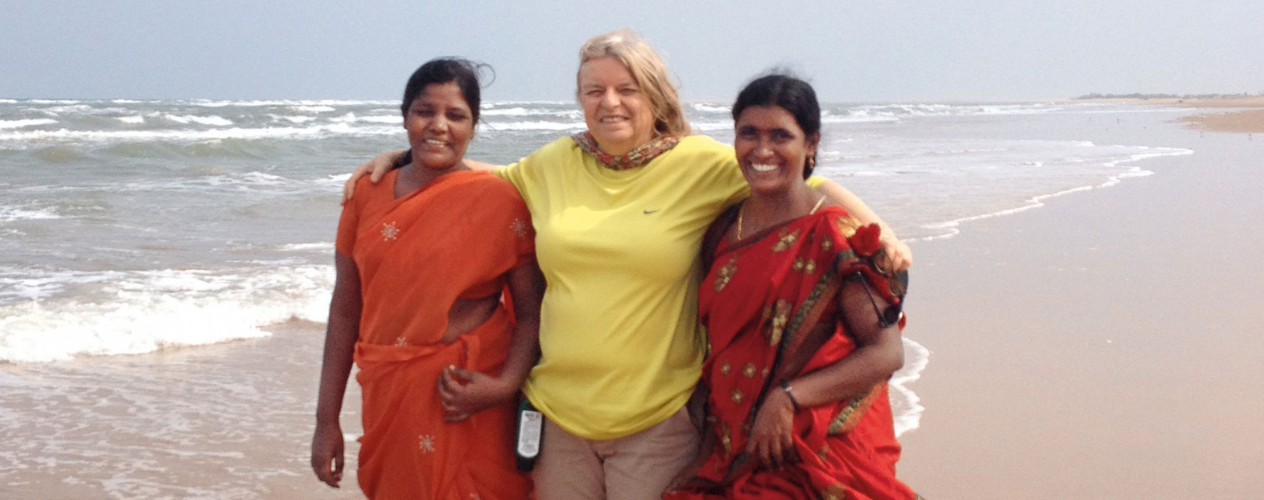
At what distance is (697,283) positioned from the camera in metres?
2.21

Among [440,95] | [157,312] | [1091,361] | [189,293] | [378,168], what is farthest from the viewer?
[189,293]

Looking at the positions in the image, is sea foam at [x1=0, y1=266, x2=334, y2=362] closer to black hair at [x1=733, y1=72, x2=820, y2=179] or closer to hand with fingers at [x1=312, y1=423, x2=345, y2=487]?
hand with fingers at [x1=312, y1=423, x2=345, y2=487]

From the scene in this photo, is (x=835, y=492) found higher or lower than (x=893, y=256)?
lower

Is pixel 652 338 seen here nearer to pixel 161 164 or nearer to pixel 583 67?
pixel 583 67

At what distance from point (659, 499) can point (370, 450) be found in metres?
0.61

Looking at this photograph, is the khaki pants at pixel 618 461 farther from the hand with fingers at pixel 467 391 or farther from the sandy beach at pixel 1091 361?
the sandy beach at pixel 1091 361

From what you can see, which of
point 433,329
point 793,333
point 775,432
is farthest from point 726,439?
point 433,329

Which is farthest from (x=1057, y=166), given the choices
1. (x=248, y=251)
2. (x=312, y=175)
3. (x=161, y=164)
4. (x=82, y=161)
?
(x=82, y=161)

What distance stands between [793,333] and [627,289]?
1.07 ft

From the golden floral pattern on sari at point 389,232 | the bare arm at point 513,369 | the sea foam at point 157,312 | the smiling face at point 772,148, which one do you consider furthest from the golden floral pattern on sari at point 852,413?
the sea foam at point 157,312

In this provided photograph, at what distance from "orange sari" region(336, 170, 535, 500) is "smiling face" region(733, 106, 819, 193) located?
513 mm

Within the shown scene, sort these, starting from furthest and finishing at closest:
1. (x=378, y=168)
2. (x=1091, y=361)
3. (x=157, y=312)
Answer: (x=157, y=312)
(x=1091, y=361)
(x=378, y=168)

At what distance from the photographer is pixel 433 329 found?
225 cm

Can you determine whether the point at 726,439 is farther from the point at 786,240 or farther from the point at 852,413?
the point at 786,240
